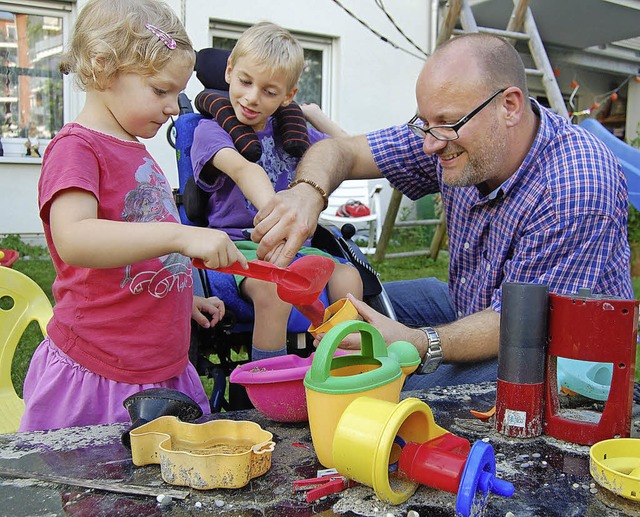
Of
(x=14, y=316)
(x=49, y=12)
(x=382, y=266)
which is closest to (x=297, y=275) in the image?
(x=14, y=316)

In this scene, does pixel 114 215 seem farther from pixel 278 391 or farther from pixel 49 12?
pixel 49 12

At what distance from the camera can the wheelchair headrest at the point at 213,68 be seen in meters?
2.34

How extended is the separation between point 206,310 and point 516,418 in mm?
878

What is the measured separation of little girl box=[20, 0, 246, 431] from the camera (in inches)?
53.1

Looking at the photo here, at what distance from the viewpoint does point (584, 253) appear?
165 centimetres

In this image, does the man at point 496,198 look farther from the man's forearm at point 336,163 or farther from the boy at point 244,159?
the boy at point 244,159

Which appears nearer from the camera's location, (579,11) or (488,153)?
(488,153)

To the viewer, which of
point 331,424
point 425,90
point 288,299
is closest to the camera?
point 331,424

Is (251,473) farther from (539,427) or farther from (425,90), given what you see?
(425,90)

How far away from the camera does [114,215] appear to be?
4.58 ft

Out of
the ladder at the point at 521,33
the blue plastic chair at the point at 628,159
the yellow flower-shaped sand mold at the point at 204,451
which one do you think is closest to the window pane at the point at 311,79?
the ladder at the point at 521,33

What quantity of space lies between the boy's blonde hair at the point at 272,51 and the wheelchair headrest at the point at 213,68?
14cm

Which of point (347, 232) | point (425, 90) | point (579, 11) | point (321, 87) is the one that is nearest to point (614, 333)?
point (425, 90)

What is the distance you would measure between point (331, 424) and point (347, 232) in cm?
126
